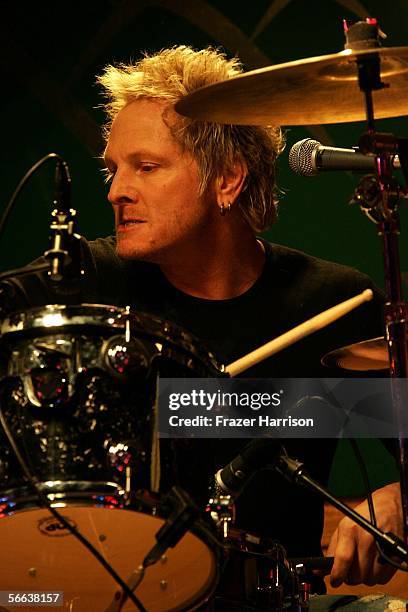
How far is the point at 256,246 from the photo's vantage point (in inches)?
84.8

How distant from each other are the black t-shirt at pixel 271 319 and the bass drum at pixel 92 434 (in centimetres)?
66

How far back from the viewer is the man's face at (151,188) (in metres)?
1.94

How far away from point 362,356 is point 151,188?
63cm

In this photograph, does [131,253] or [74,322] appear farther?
[131,253]

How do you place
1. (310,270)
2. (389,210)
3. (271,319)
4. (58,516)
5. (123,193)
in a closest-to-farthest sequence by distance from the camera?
(58,516), (389,210), (123,193), (271,319), (310,270)

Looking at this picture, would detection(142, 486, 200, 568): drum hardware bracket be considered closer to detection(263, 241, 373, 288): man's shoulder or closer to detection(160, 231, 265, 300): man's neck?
detection(160, 231, 265, 300): man's neck

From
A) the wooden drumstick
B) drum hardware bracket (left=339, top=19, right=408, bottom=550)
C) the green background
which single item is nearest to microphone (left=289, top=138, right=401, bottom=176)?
drum hardware bracket (left=339, top=19, right=408, bottom=550)

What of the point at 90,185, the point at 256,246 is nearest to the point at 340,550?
the point at 256,246

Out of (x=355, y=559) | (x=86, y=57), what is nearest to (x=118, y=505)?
(x=355, y=559)

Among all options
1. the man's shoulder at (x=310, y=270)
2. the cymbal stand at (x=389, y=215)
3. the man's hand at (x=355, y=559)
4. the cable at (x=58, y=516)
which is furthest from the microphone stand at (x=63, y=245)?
the man's shoulder at (x=310, y=270)

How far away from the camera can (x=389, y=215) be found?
54.0 inches

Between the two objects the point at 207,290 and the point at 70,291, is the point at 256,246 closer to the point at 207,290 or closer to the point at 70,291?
the point at 207,290

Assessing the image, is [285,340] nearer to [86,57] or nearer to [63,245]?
[63,245]

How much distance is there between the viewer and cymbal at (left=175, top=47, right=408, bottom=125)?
1399mm
